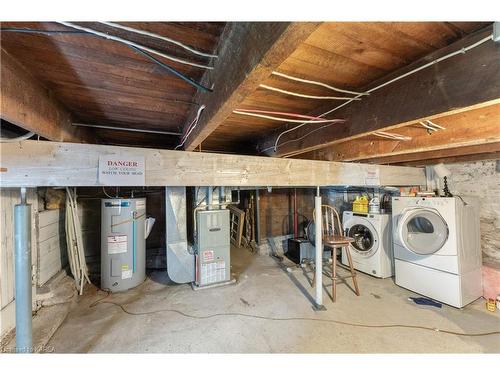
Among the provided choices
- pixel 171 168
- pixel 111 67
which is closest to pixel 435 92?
pixel 111 67

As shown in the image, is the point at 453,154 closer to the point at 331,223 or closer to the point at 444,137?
the point at 444,137

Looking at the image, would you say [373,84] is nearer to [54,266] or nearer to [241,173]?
[241,173]

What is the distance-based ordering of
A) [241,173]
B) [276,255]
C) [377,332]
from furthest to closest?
[276,255] < [377,332] < [241,173]

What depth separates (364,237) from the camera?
11.3 feet

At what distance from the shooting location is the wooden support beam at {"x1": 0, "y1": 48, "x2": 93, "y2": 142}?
0.84 metres

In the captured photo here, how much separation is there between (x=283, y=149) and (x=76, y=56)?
1511mm

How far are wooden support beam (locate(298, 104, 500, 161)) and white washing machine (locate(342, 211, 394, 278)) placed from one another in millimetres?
1336

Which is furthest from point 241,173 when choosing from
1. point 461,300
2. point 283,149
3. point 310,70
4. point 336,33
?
point 461,300

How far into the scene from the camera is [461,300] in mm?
2336

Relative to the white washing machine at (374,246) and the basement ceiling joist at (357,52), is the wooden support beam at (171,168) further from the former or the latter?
the white washing machine at (374,246)

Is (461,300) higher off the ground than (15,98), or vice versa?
(15,98)

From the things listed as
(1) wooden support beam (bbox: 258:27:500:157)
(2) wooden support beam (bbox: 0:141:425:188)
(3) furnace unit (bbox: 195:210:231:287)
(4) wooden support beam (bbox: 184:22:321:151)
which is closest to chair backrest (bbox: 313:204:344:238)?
(2) wooden support beam (bbox: 0:141:425:188)
